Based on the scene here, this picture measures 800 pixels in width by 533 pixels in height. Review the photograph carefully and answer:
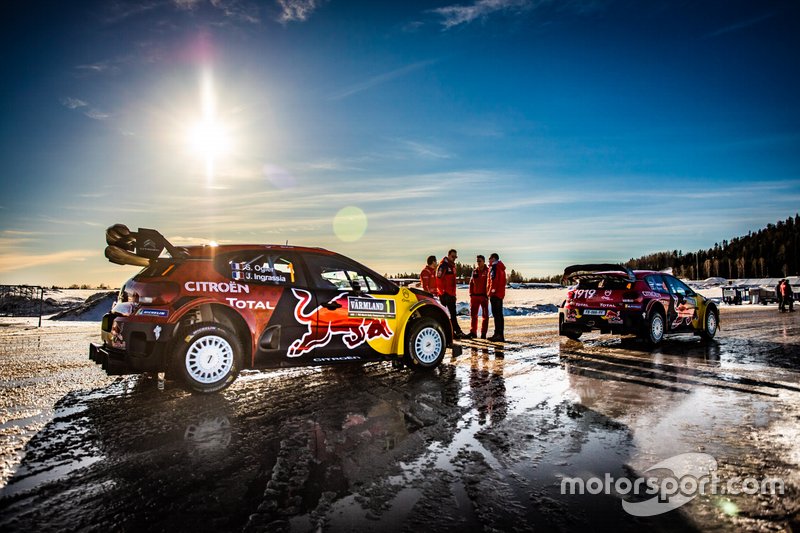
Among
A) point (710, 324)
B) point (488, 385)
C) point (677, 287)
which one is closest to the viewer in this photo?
point (488, 385)

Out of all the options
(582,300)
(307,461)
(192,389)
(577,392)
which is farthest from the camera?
(582,300)

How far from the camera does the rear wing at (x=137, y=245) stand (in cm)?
565

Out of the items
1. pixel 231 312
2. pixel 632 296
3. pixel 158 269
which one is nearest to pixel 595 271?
pixel 632 296

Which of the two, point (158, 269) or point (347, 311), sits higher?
point (158, 269)

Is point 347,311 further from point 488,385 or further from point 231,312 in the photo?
point 488,385

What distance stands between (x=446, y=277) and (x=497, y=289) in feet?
4.14

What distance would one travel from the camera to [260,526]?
260 centimetres

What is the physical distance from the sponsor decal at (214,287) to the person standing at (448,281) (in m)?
6.41

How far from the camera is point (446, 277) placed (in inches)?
462

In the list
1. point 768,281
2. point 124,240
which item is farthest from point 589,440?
point 768,281

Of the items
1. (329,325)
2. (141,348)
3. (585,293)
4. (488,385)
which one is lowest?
(488,385)

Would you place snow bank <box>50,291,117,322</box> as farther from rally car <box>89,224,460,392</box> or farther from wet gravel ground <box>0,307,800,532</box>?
rally car <box>89,224,460,392</box>

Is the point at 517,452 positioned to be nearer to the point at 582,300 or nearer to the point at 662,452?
the point at 662,452

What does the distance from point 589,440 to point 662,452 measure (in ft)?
1.79
